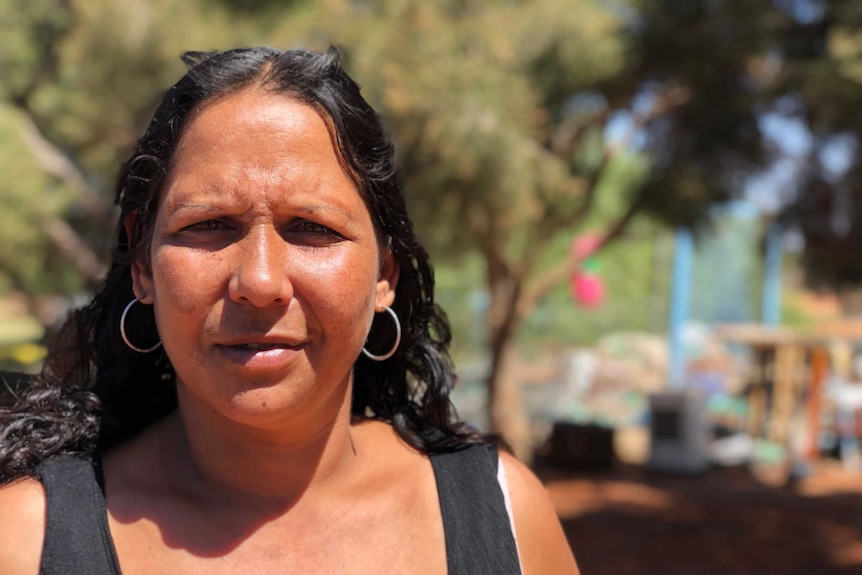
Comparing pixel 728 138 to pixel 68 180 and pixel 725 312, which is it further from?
pixel 725 312

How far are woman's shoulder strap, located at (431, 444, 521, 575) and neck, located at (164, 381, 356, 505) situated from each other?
21 centimetres

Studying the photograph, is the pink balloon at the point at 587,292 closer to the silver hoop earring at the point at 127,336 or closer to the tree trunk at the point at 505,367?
the tree trunk at the point at 505,367

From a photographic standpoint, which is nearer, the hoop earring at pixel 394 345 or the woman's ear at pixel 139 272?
the woman's ear at pixel 139 272

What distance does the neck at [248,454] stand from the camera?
1.43m

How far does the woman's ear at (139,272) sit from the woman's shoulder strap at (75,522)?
0.89ft

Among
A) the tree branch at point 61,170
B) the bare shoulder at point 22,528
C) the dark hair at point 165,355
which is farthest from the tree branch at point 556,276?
the bare shoulder at point 22,528

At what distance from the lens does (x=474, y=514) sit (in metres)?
1.50

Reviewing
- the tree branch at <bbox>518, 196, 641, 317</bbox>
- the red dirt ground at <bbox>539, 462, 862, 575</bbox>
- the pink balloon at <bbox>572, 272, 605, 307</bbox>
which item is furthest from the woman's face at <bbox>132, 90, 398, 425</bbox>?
the pink balloon at <bbox>572, 272, 605, 307</bbox>

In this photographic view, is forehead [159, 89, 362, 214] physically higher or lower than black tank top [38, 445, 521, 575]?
higher

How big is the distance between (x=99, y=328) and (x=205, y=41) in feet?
19.3

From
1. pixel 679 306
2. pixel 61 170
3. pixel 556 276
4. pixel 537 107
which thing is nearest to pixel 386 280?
pixel 537 107

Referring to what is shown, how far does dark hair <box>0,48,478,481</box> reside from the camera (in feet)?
4.59

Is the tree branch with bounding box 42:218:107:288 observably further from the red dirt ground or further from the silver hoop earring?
the silver hoop earring

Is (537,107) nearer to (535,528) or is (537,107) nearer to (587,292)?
(535,528)
